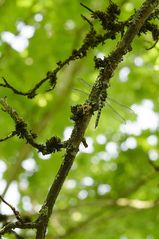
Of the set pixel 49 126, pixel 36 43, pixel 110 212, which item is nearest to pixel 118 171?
pixel 110 212

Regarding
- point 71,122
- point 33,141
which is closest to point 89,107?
point 33,141

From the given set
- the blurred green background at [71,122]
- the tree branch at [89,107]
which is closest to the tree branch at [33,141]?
the tree branch at [89,107]

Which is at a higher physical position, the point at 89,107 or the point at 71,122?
the point at 71,122

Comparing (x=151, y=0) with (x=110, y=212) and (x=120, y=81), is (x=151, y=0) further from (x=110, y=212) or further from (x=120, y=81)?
(x=110, y=212)

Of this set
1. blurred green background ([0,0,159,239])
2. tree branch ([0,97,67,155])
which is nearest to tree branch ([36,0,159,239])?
tree branch ([0,97,67,155])

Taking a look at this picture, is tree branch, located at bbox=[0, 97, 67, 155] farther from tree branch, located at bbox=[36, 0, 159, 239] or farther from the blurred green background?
the blurred green background

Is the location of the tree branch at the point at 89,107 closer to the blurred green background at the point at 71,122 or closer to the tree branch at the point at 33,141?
the tree branch at the point at 33,141

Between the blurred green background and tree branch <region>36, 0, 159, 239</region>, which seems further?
the blurred green background

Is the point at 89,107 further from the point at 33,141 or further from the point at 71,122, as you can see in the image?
the point at 71,122
